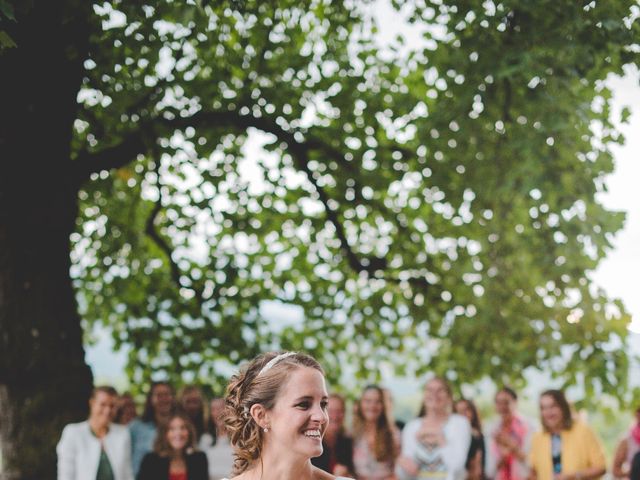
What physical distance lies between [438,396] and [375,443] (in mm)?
798

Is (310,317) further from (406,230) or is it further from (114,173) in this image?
(114,173)

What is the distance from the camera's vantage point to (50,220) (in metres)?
9.85

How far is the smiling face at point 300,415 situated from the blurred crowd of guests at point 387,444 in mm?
4732

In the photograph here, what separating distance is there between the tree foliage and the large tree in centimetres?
4

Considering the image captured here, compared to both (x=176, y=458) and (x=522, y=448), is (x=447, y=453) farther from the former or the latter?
(x=176, y=458)

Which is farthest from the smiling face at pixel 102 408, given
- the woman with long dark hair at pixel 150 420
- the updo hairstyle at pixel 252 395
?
the updo hairstyle at pixel 252 395

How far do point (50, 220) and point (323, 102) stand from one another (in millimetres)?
4393

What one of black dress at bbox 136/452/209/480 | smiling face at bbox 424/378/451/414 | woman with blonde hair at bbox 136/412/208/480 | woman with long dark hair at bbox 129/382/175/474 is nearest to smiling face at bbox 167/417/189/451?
woman with blonde hair at bbox 136/412/208/480

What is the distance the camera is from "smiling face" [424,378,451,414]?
9.15 meters

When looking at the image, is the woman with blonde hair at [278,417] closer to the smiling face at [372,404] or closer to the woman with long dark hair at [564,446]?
the smiling face at [372,404]

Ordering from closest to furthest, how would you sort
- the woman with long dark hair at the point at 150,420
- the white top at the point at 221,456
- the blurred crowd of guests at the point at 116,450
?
the blurred crowd of guests at the point at 116,450 → the woman with long dark hair at the point at 150,420 → the white top at the point at 221,456

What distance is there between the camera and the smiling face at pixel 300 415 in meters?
3.90

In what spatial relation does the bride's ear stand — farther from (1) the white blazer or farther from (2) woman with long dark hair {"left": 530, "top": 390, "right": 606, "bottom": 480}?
(2) woman with long dark hair {"left": 530, "top": 390, "right": 606, "bottom": 480}

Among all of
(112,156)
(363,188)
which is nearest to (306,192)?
(363,188)
